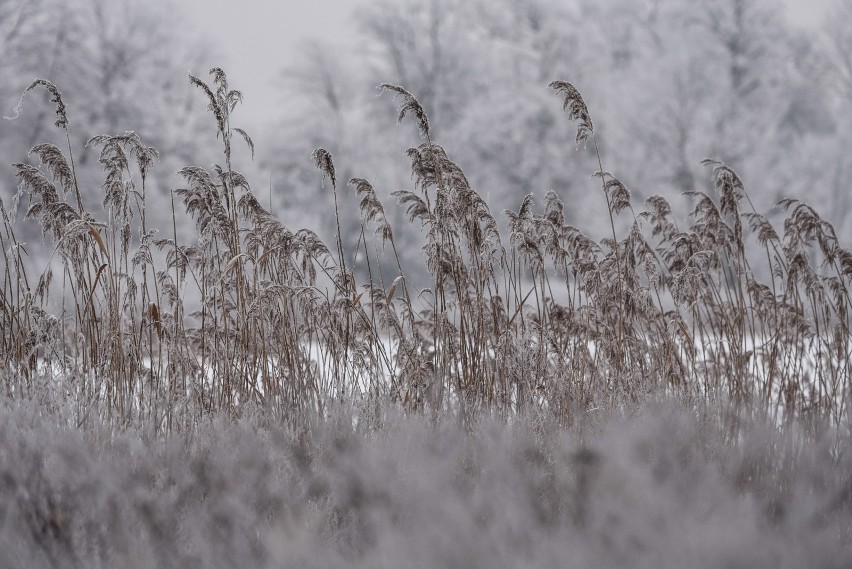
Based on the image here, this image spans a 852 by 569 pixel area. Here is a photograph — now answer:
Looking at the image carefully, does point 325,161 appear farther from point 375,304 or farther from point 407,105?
point 375,304

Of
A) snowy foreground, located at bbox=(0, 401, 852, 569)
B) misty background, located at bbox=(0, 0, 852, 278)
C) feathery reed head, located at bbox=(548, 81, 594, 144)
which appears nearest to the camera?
snowy foreground, located at bbox=(0, 401, 852, 569)

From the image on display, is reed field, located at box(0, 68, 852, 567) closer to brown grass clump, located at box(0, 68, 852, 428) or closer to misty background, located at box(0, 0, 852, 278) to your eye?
brown grass clump, located at box(0, 68, 852, 428)

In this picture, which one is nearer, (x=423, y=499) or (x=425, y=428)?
(x=423, y=499)

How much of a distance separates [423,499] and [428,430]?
64 cm

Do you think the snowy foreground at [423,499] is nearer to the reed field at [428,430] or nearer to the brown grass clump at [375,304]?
the reed field at [428,430]

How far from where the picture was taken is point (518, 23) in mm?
18031

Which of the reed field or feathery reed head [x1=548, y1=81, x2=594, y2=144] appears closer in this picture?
the reed field

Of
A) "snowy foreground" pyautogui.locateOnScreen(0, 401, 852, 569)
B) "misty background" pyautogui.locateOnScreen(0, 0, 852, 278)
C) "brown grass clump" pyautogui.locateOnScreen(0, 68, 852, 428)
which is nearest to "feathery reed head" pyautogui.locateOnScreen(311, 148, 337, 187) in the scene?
"brown grass clump" pyautogui.locateOnScreen(0, 68, 852, 428)

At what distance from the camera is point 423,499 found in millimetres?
1875

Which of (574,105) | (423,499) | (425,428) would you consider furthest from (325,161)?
(423,499)

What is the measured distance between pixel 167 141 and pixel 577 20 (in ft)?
31.4

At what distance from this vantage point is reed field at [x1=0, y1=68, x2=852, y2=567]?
5.79 feet

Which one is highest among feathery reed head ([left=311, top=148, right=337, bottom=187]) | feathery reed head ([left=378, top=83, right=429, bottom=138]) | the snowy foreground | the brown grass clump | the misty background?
the misty background

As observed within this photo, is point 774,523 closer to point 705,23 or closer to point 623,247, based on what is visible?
point 623,247
